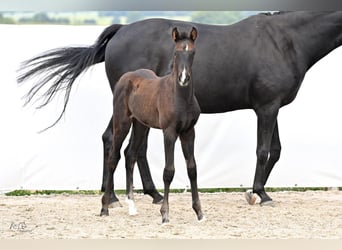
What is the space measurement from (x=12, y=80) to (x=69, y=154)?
0.92 metres

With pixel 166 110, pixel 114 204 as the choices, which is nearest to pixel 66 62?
pixel 114 204

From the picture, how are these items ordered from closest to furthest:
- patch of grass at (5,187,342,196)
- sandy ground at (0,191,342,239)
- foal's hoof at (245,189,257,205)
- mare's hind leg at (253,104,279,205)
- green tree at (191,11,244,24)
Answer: sandy ground at (0,191,342,239) → mare's hind leg at (253,104,279,205) → foal's hoof at (245,189,257,205) → patch of grass at (5,187,342,196) → green tree at (191,11,244,24)

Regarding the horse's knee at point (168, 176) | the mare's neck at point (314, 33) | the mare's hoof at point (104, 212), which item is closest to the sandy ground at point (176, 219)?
the mare's hoof at point (104, 212)

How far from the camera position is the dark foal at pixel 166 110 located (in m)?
4.30

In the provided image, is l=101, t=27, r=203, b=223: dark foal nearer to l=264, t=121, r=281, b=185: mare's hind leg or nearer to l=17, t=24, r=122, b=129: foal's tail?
l=17, t=24, r=122, b=129: foal's tail

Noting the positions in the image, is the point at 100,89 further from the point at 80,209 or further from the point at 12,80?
the point at 80,209

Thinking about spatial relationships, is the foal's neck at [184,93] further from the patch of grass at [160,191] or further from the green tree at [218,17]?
the green tree at [218,17]

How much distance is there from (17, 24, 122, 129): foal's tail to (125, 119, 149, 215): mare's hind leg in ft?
Result: 3.23

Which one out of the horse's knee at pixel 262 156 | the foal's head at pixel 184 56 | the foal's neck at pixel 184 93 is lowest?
the horse's knee at pixel 262 156

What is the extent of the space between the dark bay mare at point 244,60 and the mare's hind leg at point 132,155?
0.61 metres

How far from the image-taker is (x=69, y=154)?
6516mm

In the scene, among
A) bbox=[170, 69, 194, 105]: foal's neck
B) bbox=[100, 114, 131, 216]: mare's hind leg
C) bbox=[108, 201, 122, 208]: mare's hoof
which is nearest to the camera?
bbox=[170, 69, 194, 105]: foal's neck

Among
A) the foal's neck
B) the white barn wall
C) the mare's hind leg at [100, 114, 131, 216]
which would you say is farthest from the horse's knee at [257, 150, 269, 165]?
the foal's neck

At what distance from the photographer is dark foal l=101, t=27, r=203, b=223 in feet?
14.1
